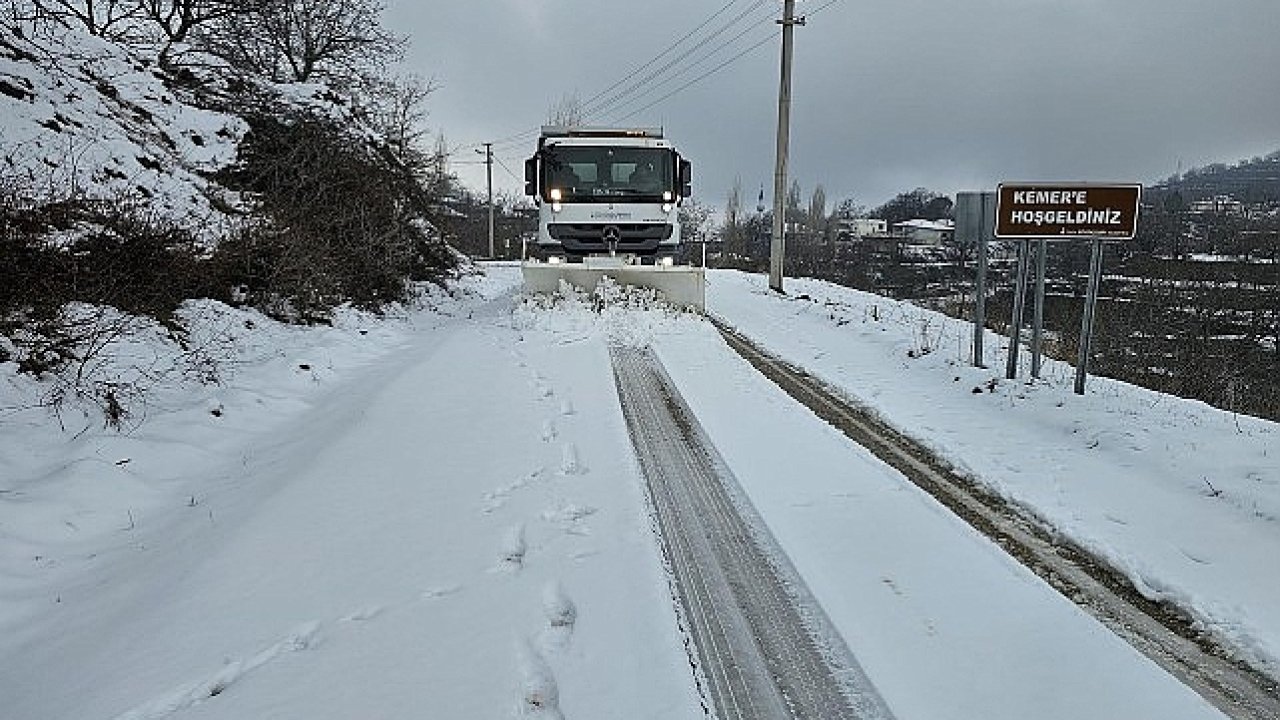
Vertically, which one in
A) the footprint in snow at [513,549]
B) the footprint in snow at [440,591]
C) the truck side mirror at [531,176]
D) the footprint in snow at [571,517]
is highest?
the truck side mirror at [531,176]

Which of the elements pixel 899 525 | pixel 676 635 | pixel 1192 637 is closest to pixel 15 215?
pixel 676 635

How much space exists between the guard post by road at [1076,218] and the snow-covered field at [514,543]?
3.11 feet

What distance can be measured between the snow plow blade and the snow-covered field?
4.64 meters

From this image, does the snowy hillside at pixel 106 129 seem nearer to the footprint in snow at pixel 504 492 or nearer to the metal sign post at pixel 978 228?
the footprint in snow at pixel 504 492

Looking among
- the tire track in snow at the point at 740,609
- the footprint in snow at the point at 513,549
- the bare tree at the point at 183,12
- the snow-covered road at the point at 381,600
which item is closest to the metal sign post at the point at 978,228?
the tire track in snow at the point at 740,609

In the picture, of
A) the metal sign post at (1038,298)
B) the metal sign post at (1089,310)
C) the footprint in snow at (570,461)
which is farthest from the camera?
the metal sign post at (1038,298)

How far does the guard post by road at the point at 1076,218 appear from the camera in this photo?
7090mm

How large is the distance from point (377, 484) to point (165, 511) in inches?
49.7

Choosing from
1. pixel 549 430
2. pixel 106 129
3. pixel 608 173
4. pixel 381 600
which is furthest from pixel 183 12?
pixel 381 600

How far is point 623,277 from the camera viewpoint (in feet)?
40.9

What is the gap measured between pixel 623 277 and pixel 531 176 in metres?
2.68

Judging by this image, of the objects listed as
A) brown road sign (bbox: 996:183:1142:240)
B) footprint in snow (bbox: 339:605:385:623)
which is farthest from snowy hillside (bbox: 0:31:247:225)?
brown road sign (bbox: 996:183:1142:240)

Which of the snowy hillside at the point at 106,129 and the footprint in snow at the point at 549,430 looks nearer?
the footprint in snow at the point at 549,430

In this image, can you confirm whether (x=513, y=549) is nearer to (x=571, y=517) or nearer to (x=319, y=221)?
(x=571, y=517)
